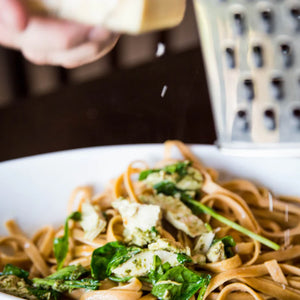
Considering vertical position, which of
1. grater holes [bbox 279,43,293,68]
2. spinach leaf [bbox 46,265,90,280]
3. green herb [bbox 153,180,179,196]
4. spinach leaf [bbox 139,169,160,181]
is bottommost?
spinach leaf [bbox 46,265,90,280]

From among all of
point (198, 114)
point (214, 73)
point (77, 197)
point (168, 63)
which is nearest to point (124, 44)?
point (168, 63)

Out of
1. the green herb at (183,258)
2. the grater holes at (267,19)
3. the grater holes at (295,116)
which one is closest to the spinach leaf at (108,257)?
the green herb at (183,258)

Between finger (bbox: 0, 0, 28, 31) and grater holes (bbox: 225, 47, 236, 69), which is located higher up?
finger (bbox: 0, 0, 28, 31)

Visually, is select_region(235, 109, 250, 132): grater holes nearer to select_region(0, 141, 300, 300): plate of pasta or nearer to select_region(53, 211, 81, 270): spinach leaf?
select_region(0, 141, 300, 300): plate of pasta

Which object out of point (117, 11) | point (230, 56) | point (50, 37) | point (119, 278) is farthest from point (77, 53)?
point (119, 278)

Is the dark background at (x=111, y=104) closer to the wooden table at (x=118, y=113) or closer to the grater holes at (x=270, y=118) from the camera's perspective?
the wooden table at (x=118, y=113)

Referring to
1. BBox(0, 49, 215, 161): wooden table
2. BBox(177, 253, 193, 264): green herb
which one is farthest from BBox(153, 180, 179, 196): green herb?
BBox(177, 253, 193, 264): green herb

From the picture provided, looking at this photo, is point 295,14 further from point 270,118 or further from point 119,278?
point 119,278
